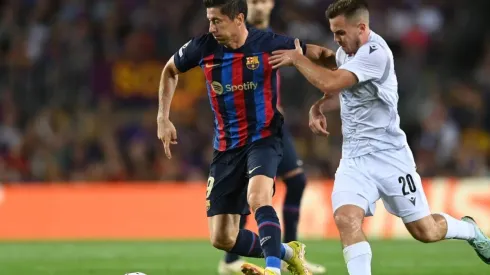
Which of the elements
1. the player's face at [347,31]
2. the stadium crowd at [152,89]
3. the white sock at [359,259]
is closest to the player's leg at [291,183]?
the player's face at [347,31]

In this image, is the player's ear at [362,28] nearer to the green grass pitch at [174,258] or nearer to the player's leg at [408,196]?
the player's leg at [408,196]

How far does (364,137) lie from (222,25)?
132cm

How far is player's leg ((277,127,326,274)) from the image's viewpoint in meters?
9.67

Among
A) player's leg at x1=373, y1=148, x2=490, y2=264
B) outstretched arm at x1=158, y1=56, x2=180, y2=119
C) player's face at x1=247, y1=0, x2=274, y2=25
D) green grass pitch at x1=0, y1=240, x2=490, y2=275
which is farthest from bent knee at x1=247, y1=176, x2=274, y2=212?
player's face at x1=247, y1=0, x2=274, y2=25

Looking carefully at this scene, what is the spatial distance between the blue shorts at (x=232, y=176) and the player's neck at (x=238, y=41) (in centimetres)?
73

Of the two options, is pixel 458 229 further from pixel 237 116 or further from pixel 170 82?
pixel 170 82

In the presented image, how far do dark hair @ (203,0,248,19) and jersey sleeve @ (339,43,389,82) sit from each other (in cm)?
106

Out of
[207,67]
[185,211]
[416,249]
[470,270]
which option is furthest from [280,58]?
[185,211]

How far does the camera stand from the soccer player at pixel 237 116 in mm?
7977

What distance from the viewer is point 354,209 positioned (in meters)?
7.20

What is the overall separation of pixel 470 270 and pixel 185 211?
628 centimetres

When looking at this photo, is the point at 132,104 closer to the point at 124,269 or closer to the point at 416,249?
the point at 416,249

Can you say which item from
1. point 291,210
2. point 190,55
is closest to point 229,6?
point 190,55

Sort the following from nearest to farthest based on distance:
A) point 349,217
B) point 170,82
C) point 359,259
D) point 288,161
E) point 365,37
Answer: point 359,259, point 349,217, point 365,37, point 170,82, point 288,161
